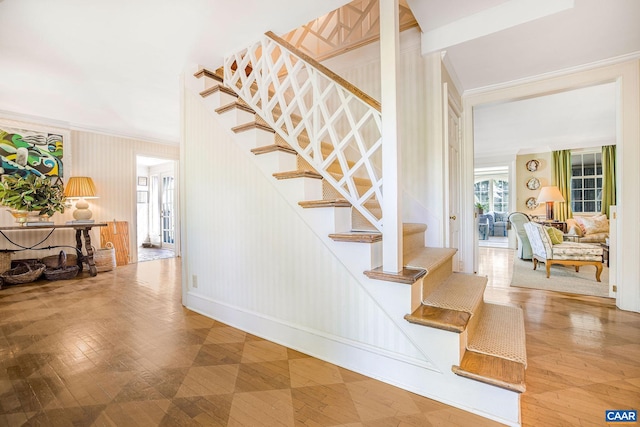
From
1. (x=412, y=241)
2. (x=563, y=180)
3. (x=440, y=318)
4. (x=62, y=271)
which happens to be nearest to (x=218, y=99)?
(x=412, y=241)

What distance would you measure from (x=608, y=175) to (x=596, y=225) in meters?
1.57

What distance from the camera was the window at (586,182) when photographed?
6879mm

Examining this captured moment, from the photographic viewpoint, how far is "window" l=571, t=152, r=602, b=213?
6.88 m

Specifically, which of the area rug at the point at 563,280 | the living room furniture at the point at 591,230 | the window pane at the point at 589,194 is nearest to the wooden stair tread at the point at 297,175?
the area rug at the point at 563,280

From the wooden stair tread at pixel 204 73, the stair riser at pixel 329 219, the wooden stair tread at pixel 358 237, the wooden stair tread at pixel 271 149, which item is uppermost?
the wooden stair tread at pixel 204 73

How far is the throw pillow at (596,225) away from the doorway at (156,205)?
29.8ft

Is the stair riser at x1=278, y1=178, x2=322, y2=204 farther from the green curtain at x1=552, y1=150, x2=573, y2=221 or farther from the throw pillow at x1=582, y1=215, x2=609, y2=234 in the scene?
the green curtain at x1=552, y1=150, x2=573, y2=221

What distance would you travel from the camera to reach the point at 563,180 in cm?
697

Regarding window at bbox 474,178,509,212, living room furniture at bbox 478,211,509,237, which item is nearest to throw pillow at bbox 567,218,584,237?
living room furniture at bbox 478,211,509,237

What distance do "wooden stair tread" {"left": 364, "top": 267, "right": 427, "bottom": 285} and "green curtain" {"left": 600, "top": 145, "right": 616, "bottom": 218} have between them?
25.1 feet

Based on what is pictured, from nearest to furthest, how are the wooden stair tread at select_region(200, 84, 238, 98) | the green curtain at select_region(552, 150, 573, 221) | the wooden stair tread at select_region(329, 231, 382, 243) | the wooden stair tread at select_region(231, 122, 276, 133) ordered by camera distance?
1. the wooden stair tread at select_region(329, 231, 382, 243)
2. the wooden stair tread at select_region(231, 122, 276, 133)
3. the wooden stair tread at select_region(200, 84, 238, 98)
4. the green curtain at select_region(552, 150, 573, 221)

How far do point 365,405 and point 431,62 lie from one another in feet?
8.84

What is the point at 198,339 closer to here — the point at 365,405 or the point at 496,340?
the point at 365,405

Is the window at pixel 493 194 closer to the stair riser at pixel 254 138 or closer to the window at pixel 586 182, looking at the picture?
the window at pixel 586 182
